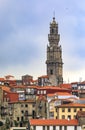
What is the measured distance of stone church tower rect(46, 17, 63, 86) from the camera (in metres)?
126

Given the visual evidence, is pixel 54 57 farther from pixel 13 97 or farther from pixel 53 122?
pixel 53 122

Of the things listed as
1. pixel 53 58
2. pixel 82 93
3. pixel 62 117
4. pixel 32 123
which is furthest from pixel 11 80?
pixel 32 123

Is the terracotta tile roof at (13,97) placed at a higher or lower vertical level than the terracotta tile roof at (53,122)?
higher

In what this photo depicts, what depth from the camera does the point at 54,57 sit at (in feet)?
421

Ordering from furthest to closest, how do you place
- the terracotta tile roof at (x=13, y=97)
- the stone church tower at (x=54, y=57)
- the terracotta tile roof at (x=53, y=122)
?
the stone church tower at (x=54, y=57) → the terracotta tile roof at (x=13, y=97) → the terracotta tile roof at (x=53, y=122)

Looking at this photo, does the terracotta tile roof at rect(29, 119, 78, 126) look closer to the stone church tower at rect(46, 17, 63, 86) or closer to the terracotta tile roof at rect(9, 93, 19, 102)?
the terracotta tile roof at rect(9, 93, 19, 102)

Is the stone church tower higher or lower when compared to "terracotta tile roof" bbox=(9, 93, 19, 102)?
higher

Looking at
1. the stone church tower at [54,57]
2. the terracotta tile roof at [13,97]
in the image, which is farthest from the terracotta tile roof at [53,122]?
the stone church tower at [54,57]

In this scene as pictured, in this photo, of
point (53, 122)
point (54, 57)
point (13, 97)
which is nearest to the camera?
point (53, 122)

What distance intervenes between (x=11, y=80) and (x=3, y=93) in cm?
2350

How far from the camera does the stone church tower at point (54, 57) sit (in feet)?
415

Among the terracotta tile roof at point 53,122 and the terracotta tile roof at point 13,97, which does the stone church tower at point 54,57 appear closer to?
the terracotta tile roof at point 13,97

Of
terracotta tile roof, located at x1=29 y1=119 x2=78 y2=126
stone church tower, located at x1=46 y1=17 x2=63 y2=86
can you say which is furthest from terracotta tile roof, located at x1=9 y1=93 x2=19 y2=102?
terracotta tile roof, located at x1=29 y1=119 x2=78 y2=126

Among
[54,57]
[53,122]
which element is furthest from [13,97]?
Result: [54,57]
